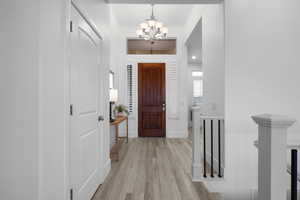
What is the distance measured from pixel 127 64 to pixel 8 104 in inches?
178

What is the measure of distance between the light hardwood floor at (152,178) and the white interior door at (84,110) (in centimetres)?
31

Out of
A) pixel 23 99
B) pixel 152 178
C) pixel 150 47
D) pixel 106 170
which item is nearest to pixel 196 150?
pixel 152 178

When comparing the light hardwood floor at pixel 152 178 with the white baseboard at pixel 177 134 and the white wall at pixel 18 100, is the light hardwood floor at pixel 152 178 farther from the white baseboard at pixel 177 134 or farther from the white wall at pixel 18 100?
the white baseboard at pixel 177 134

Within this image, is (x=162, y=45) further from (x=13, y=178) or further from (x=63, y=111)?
(x=13, y=178)

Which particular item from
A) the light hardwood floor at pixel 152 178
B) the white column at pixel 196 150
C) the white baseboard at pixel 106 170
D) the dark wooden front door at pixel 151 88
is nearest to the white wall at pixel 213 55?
the white column at pixel 196 150

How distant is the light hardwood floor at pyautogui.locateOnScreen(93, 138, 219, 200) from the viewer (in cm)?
215

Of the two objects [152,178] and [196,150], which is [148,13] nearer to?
[196,150]

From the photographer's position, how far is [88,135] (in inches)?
81.4

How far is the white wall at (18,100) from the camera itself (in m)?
1.13

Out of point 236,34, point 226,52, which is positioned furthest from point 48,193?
point 236,34

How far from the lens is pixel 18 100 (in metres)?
1.15

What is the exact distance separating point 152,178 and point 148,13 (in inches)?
154

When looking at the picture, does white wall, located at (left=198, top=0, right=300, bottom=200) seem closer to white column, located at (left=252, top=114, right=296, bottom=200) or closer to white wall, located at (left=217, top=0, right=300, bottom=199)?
white wall, located at (left=217, top=0, right=300, bottom=199)

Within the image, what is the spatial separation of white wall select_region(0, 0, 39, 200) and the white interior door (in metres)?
0.46
